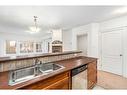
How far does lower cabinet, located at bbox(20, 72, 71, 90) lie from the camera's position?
1.24m

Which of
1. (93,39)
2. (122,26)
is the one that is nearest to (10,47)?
(93,39)

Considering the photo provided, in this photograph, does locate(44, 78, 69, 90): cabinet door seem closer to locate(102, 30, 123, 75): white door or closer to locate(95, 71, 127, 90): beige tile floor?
locate(95, 71, 127, 90): beige tile floor

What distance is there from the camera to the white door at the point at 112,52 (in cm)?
411

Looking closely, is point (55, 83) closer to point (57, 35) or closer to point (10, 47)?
point (57, 35)

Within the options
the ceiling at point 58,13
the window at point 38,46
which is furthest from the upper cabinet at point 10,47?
the ceiling at point 58,13

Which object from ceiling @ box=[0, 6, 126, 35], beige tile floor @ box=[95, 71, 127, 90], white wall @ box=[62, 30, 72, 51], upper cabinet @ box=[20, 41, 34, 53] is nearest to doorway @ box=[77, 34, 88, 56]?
white wall @ box=[62, 30, 72, 51]

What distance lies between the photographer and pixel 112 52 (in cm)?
437

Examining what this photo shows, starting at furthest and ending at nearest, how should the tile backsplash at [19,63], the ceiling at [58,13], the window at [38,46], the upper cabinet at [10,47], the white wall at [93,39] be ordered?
the window at [38,46], the upper cabinet at [10,47], the white wall at [93,39], the ceiling at [58,13], the tile backsplash at [19,63]

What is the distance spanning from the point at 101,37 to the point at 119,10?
5.28 feet

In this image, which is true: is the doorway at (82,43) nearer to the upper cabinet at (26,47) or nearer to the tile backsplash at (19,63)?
the tile backsplash at (19,63)

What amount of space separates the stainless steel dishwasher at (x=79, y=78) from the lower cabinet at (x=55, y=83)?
6.5 inches

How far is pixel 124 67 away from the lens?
3.89m

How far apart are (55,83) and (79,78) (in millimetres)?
743
